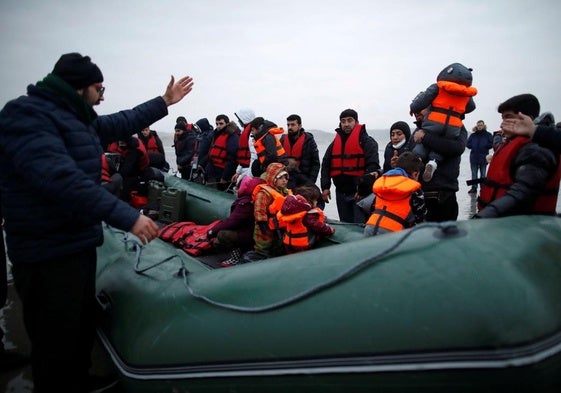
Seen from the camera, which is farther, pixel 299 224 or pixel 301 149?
pixel 301 149

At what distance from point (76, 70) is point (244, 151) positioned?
3.60m

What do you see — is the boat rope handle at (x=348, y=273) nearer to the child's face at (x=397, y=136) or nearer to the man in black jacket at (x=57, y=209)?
the man in black jacket at (x=57, y=209)

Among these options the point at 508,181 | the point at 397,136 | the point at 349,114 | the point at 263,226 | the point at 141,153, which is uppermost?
the point at 349,114

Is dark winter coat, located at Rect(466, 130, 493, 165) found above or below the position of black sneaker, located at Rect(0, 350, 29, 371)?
above

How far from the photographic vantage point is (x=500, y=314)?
0.94 meters

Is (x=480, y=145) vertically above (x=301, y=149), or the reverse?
(x=480, y=145)

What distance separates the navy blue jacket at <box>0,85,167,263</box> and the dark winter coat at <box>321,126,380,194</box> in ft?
8.72

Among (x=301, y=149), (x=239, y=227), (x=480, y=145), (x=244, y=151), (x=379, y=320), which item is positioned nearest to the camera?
(x=379, y=320)

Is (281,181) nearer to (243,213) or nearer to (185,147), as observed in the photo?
(243,213)

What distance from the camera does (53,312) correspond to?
1.46 m

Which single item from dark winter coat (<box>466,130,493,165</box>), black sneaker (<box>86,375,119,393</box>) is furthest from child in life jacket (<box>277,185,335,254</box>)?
dark winter coat (<box>466,130,493,165</box>)

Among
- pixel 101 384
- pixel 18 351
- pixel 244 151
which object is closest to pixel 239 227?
pixel 101 384

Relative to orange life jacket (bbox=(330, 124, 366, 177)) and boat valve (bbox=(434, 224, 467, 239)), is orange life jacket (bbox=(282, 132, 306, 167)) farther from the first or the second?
boat valve (bbox=(434, 224, 467, 239))

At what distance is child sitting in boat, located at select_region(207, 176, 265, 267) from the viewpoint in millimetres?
2904
